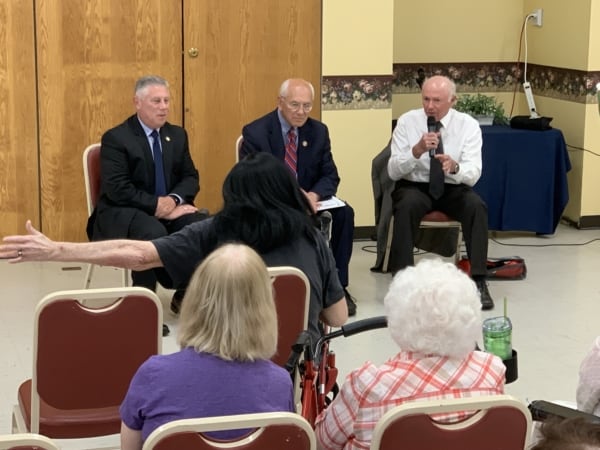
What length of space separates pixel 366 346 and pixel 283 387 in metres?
2.55

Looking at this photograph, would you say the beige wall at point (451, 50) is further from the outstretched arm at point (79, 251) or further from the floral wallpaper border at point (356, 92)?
the outstretched arm at point (79, 251)

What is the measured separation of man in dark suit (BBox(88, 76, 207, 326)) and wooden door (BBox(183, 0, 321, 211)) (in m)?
0.99

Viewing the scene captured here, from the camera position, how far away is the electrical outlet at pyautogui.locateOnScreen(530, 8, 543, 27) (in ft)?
25.3

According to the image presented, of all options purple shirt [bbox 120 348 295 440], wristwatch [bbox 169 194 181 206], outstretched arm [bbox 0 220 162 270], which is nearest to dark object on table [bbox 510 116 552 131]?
wristwatch [bbox 169 194 181 206]

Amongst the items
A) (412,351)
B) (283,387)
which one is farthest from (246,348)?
(412,351)

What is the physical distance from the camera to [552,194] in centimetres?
705

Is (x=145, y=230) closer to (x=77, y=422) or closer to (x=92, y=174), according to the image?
(x=92, y=174)

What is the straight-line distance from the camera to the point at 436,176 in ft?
19.1

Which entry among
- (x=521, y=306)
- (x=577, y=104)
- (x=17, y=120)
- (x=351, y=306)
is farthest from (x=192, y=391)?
(x=577, y=104)

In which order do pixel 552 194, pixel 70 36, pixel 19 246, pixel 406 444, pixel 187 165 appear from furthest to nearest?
pixel 552 194 → pixel 70 36 → pixel 187 165 → pixel 19 246 → pixel 406 444

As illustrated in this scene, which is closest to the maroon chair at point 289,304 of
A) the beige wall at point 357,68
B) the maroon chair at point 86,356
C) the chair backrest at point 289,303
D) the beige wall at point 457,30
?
the chair backrest at point 289,303

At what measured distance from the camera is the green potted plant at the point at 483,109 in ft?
23.7

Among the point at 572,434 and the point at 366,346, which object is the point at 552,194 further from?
the point at 572,434

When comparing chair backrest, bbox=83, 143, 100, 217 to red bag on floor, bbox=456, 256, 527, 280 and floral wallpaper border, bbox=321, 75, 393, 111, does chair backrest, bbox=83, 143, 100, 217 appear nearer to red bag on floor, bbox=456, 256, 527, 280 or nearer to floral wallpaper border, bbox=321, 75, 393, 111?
floral wallpaper border, bbox=321, 75, 393, 111
